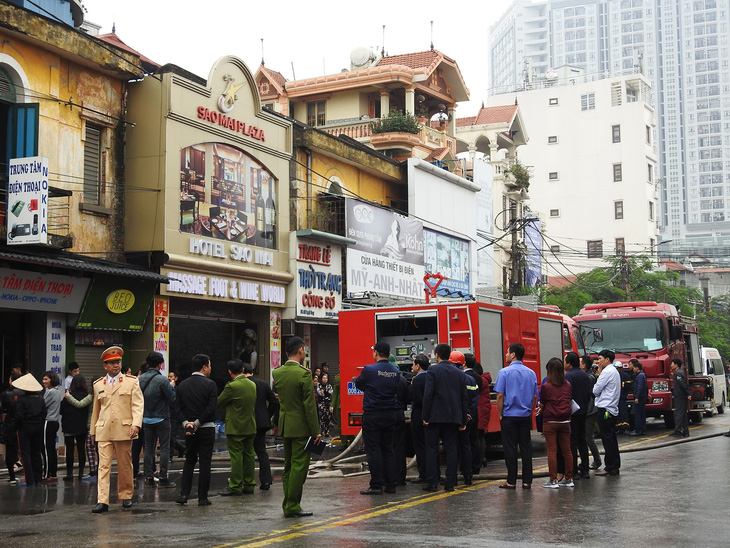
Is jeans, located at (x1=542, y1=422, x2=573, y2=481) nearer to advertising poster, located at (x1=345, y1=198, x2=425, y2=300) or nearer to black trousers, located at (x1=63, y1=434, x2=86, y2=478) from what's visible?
black trousers, located at (x1=63, y1=434, x2=86, y2=478)

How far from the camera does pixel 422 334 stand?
18891 mm

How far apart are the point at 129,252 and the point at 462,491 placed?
12267 mm

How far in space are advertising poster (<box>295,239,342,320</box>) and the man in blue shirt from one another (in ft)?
48.5

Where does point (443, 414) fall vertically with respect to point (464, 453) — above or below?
above

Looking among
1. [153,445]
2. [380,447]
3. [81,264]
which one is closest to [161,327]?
[81,264]

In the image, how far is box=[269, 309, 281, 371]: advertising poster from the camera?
26.9m

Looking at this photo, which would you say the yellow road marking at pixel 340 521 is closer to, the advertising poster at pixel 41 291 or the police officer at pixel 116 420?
the police officer at pixel 116 420

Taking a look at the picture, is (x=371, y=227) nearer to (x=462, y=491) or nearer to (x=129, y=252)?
(x=129, y=252)

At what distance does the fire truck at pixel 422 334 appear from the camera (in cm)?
1805

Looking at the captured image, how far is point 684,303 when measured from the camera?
6359 centimetres

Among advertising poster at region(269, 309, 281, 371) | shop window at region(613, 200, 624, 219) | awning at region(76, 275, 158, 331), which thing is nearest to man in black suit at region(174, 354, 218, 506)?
awning at region(76, 275, 158, 331)

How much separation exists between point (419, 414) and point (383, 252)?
62.0ft

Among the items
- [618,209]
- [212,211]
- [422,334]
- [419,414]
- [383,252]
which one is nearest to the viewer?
[419,414]

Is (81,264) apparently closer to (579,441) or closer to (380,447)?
(380,447)
